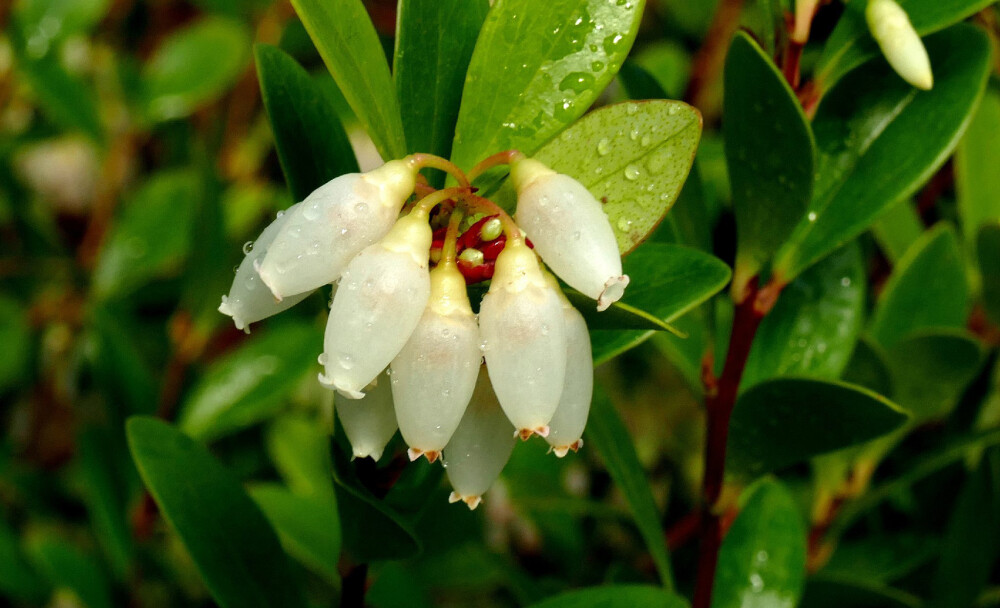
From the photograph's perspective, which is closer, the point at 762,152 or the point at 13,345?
the point at 762,152

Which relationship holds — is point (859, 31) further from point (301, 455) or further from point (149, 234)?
point (149, 234)

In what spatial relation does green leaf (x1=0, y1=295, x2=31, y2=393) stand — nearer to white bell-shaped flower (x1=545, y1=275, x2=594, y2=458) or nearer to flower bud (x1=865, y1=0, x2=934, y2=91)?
white bell-shaped flower (x1=545, y1=275, x2=594, y2=458)

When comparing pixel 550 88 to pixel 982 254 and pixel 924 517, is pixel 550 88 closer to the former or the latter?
pixel 982 254

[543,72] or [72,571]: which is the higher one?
[543,72]

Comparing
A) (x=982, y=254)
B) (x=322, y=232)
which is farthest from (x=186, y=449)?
(x=982, y=254)

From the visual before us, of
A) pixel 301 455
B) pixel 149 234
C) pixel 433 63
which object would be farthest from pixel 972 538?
pixel 149 234

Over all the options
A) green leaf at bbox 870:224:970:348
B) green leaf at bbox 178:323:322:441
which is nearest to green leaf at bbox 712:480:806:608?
green leaf at bbox 870:224:970:348

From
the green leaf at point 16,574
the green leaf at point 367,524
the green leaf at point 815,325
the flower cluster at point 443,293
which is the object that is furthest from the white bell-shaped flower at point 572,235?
the green leaf at point 16,574
